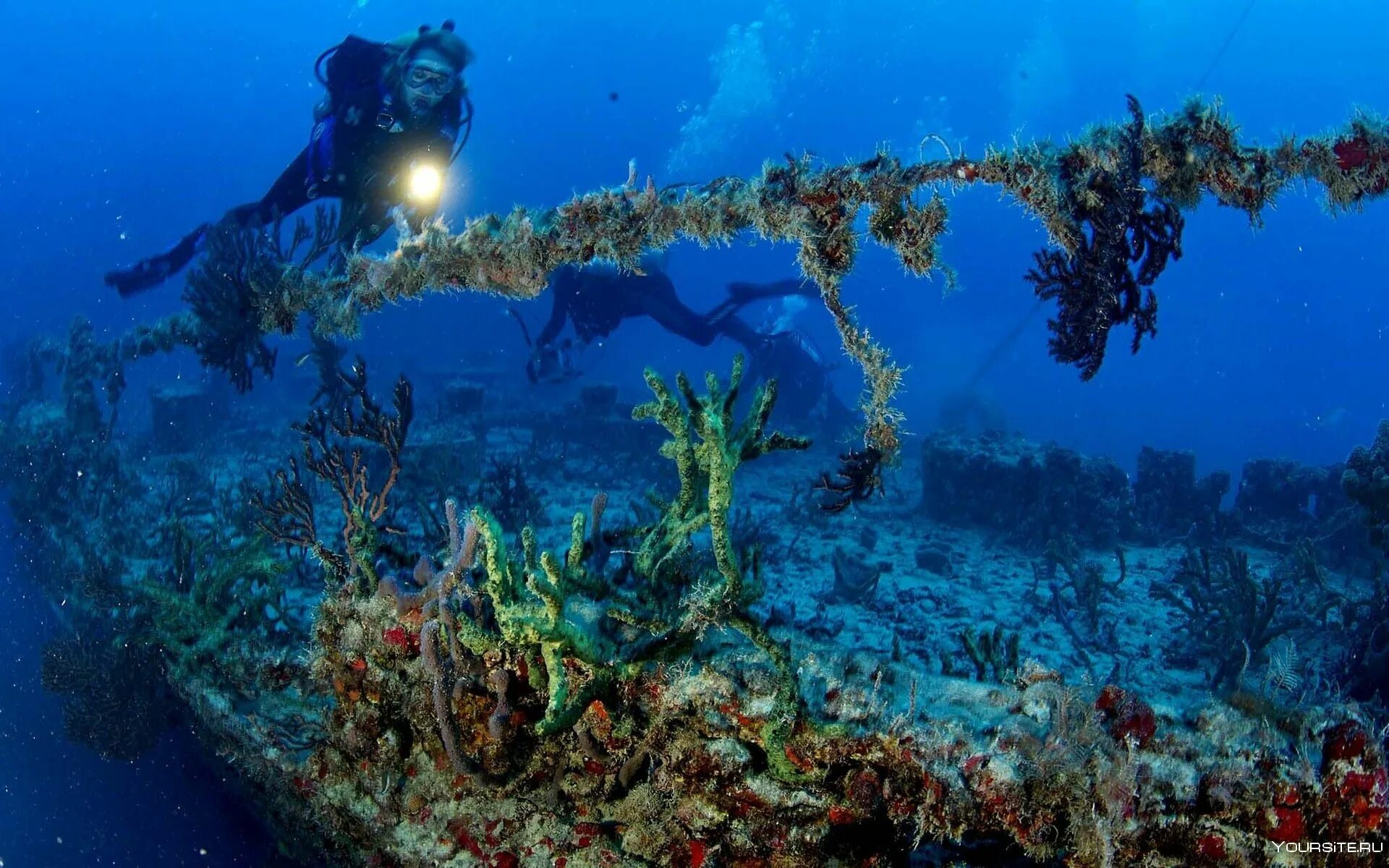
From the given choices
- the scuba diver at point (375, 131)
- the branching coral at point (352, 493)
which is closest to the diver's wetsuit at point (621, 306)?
the scuba diver at point (375, 131)

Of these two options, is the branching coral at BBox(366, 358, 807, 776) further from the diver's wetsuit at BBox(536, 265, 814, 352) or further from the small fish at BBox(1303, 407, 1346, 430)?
the small fish at BBox(1303, 407, 1346, 430)

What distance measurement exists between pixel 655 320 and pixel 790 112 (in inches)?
4050

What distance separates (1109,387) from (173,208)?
112 metres

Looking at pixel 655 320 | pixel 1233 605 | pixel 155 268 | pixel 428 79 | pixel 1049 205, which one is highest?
pixel 655 320

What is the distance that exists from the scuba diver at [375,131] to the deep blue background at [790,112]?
6354cm

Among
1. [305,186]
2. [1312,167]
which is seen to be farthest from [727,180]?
[305,186]

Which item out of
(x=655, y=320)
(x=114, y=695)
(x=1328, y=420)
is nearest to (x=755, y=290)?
(x=655, y=320)

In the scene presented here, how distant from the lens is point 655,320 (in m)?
13.8

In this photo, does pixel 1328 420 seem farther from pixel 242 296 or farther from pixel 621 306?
pixel 242 296

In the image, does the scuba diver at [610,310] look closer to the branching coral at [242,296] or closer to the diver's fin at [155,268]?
the branching coral at [242,296]

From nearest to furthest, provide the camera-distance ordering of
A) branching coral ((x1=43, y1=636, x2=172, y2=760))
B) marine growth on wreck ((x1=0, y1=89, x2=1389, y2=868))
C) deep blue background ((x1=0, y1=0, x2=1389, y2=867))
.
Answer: marine growth on wreck ((x1=0, y1=89, x2=1389, y2=868)) < branching coral ((x1=43, y1=636, x2=172, y2=760)) < deep blue background ((x1=0, y1=0, x2=1389, y2=867))

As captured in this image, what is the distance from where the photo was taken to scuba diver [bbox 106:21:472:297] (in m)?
7.04

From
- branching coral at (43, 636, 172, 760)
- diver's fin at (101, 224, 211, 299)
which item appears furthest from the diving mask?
branching coral at (43, 636, 172, 760)

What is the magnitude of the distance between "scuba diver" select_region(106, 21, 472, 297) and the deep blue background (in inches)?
2502
